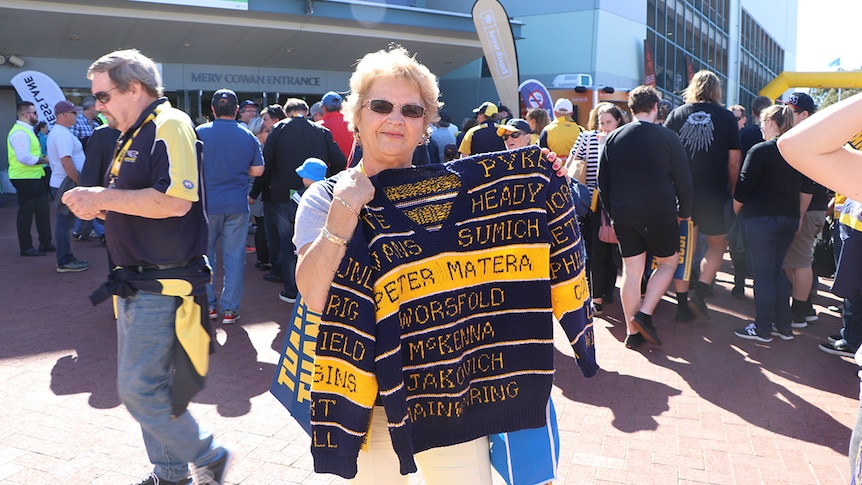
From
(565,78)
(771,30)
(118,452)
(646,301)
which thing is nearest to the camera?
(118,452)

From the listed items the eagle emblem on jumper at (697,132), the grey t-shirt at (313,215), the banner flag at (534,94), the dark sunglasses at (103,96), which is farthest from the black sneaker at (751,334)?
the banner flag at (534,94)

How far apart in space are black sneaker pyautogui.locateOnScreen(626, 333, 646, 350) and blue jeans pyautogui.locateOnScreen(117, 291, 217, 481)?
3.69m

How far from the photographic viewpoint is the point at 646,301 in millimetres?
5473

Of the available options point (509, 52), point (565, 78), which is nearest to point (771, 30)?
point (565, 78)

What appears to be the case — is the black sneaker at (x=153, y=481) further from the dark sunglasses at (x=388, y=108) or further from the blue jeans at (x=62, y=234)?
the blue jeans at (x=62, y=234)

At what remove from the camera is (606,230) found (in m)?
6.06

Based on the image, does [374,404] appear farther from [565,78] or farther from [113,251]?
Answer: [565,78]

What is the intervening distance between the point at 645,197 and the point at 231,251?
3680mm

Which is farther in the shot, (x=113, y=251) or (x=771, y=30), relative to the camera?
(x=771, y=30)

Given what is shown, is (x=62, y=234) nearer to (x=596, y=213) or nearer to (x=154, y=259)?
(x=154, y=259)

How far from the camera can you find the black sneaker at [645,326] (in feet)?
17.8

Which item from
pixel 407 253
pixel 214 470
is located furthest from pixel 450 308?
pixel 214 470

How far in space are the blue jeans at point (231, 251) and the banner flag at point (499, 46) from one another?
9.63 m

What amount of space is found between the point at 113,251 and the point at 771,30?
193 ft
